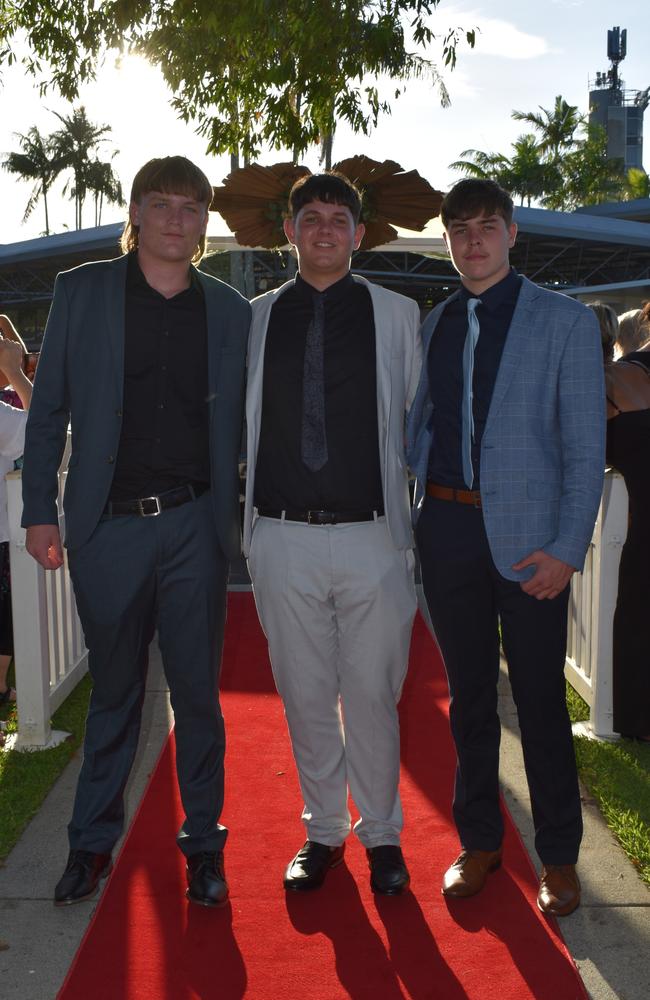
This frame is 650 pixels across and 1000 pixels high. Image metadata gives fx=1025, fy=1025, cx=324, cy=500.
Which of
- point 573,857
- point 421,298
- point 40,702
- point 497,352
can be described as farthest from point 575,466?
point 421,298

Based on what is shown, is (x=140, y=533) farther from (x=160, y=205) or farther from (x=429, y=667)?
(x=429, y=667)

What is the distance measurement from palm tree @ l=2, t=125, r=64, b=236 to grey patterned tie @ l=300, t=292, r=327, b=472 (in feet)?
208

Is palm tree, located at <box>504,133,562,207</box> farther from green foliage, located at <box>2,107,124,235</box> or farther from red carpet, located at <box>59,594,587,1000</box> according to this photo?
red carpet, located at <box>59,594,587,1000</box>

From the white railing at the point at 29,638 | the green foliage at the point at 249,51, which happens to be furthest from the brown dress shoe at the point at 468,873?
the green foliage at the point at 249,51

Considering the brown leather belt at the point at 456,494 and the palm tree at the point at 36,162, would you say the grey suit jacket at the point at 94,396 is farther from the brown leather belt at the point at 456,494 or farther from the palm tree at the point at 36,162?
Answer: the palm tree at the point at 36,162

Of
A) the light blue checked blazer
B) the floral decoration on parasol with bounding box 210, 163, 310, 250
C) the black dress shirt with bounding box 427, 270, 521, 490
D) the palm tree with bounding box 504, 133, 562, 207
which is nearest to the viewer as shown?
the light blue checked blazer

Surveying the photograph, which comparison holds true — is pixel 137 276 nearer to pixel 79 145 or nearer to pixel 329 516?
pixel 329 516

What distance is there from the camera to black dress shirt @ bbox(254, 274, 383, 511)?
3275mm

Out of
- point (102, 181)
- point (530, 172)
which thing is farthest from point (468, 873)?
point (102, 181)

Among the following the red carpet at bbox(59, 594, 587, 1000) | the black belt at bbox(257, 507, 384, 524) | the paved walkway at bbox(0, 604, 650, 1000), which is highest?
the black belt at bbox(257, 507, 384, 524)

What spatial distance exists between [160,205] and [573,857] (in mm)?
2506

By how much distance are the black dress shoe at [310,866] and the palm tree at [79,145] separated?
64.2m

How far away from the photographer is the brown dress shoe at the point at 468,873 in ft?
11.0

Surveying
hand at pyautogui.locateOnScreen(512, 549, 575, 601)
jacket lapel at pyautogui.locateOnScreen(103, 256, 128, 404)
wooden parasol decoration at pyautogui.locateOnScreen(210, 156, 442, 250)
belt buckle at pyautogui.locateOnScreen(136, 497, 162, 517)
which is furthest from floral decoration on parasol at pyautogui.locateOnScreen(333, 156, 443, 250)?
hand at pyautogui.locateOnScreen(512, 549, 575, 601)
